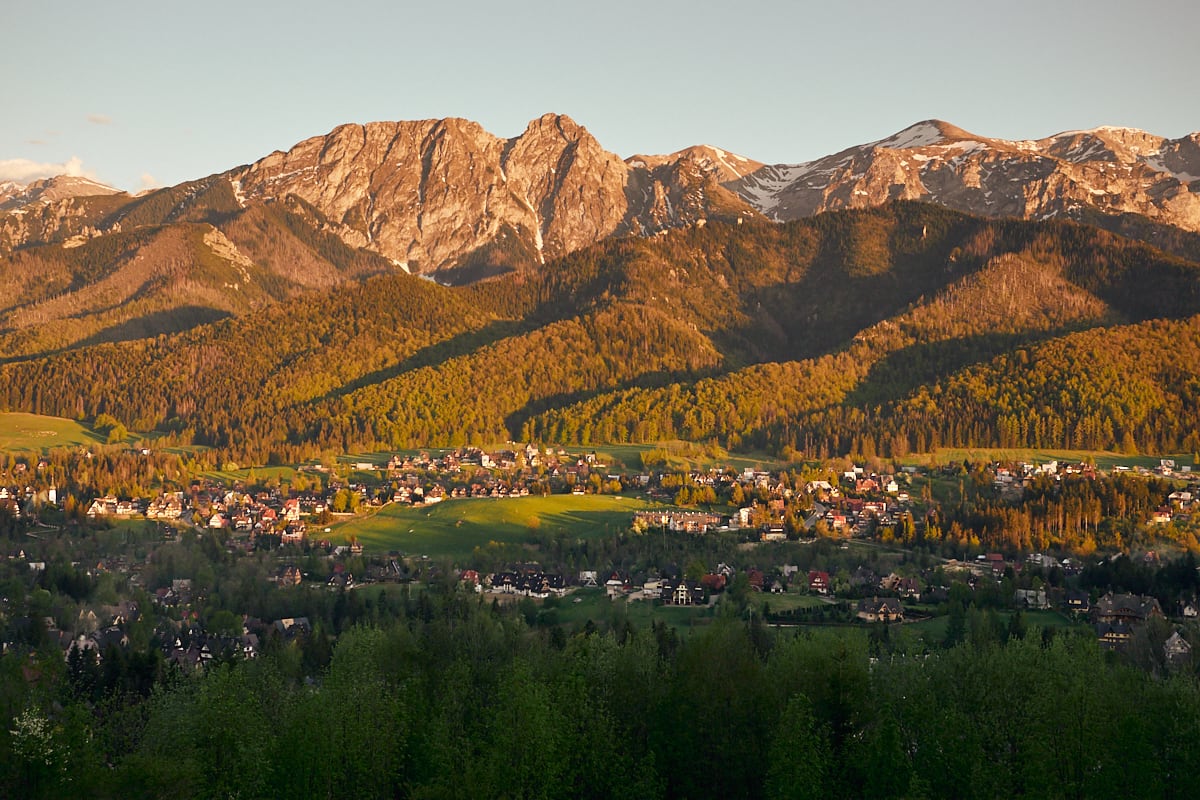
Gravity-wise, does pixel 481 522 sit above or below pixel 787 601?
above

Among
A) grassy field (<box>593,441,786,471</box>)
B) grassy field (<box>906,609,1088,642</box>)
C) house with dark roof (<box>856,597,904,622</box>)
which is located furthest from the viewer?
grassy field (<box>593,441,786,471</box>)

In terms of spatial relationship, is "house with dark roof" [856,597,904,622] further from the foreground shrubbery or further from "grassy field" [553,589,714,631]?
the foreground shrubbery

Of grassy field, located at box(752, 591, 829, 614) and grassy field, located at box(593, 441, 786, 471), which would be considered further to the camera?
grassy field, located at box(593, 441, 786, 471)

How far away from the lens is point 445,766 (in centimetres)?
4338

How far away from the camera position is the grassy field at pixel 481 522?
125 meters

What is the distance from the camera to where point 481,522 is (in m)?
134

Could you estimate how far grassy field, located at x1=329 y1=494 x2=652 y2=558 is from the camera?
125 m

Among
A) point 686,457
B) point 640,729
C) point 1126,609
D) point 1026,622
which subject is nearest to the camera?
point 640,729

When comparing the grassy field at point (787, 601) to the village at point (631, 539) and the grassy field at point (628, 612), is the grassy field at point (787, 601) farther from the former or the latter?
the grassy field at point (628, 612)

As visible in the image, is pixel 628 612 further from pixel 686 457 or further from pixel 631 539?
pixel 686 457

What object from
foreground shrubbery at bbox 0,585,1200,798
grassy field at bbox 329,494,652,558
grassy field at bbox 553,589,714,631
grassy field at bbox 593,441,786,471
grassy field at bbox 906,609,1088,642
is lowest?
grassy field at bbox 906,609,1088,642

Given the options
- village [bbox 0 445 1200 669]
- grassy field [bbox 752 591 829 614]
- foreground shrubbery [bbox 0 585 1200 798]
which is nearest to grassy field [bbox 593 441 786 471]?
village [bbox 0 445 1200 669]

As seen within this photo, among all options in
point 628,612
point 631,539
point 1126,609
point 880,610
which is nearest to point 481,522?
point 631,539

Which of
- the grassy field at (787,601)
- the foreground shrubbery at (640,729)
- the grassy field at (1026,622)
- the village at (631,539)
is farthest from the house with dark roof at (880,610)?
the foreground shrubbery at (640,729)
